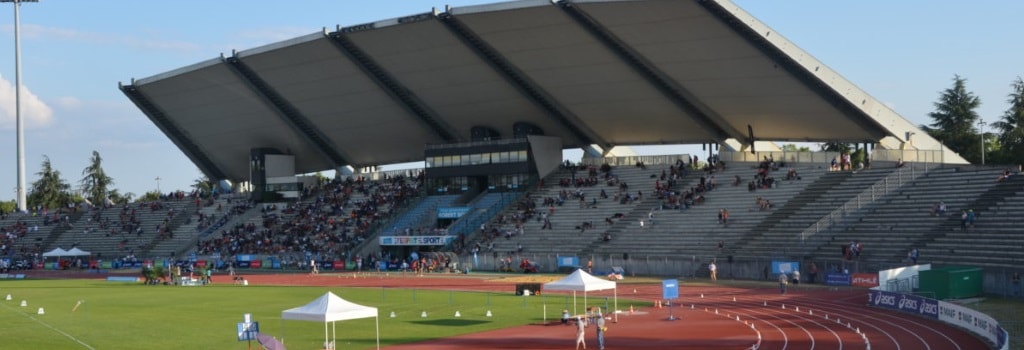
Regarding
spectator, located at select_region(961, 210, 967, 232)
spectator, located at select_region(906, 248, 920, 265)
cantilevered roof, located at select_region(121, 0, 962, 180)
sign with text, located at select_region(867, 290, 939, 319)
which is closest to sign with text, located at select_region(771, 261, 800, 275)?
spectator, located at select_region(906, 248, 920, 265)

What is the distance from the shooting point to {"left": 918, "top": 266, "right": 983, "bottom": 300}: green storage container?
128ft

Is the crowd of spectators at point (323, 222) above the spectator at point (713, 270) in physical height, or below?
above

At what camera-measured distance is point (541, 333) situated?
33406 millimetres

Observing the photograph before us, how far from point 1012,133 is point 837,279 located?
46972 millimetres

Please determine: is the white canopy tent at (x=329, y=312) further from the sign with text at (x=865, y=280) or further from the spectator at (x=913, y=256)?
the spectator at (x=913, y=256)

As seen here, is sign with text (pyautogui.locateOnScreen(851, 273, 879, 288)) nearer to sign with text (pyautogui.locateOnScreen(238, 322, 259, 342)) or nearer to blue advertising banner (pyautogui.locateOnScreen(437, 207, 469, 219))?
sign with text (pyautogui.locateOnScreen(238, 322, 259, 342))

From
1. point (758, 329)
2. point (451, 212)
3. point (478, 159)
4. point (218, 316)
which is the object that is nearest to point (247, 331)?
point (218, 316)

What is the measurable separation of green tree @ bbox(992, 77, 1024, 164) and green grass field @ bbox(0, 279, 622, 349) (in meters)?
54.2

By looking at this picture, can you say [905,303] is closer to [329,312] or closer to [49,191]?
[329,312]

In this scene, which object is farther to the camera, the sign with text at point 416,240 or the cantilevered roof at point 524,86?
the sign with text at point 416,240

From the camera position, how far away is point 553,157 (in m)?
81.1

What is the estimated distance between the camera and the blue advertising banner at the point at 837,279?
4841cm

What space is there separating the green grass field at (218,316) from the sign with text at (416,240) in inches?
723

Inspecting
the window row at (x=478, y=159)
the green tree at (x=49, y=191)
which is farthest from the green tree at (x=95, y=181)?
the window row at (x=478, y=159)
